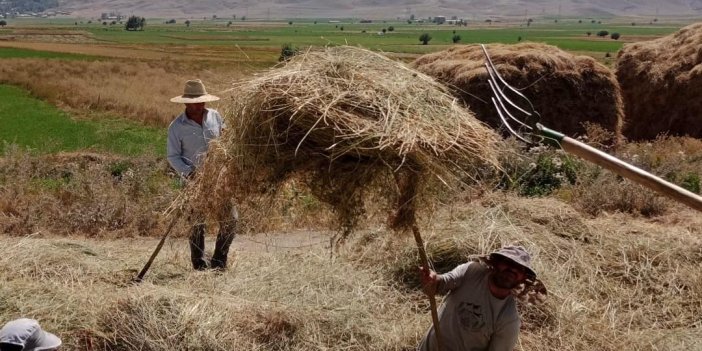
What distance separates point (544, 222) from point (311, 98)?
12.6 ft

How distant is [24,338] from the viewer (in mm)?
2961

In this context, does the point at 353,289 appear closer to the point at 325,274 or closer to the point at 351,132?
the point at 325,274

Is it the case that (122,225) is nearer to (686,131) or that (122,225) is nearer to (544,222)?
(544,222)

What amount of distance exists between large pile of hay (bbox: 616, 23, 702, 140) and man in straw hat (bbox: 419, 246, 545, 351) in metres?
9.63

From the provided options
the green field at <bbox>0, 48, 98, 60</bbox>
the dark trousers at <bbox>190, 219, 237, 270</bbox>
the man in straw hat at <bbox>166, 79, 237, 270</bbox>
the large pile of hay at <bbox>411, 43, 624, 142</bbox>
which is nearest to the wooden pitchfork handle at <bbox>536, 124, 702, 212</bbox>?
the man in straw hat at <bbox>166, 79, 237, 270</bbox>

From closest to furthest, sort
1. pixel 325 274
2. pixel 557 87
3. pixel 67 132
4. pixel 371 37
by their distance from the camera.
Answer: pixel 325 274, pixel 557 87, pixel 67 132, pixel 371 37

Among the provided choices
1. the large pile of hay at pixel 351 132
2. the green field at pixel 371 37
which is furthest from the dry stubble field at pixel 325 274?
the green field at pixel 371 37

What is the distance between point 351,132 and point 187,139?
8.25 feet

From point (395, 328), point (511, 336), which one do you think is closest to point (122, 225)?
point (395, 328)

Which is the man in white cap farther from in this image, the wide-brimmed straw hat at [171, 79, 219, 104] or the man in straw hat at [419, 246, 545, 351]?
the wide-brimmed straw hat at [171, 79, 219, 104]

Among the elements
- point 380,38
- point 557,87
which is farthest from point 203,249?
point 380,38

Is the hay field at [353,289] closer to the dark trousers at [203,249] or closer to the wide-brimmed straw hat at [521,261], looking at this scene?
the dark trousers at [203,249]

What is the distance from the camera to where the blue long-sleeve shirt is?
5.62 metres

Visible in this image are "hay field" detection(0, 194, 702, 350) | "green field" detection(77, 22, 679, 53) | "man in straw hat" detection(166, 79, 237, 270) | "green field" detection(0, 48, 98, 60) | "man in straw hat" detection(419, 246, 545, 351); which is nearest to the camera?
"man in straw hat" detection(419, 246, 545, 351)
